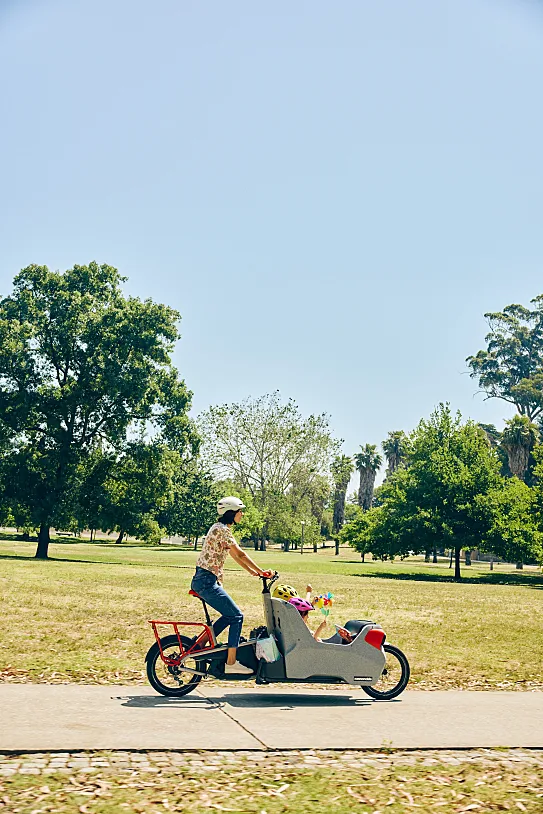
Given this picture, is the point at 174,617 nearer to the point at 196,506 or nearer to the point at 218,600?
the point at 218,600

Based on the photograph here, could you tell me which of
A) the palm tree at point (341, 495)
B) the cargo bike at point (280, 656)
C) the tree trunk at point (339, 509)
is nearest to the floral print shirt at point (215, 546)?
the cargo bike at point (280, 656)

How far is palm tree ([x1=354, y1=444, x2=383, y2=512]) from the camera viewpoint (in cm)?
11638

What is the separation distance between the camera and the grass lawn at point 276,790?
5246mm

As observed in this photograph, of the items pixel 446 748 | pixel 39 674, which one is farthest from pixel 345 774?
pixel 39 674

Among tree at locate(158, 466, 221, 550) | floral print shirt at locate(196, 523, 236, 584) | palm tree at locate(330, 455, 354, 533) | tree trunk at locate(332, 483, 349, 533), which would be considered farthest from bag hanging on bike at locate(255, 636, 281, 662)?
tree trunk at locate(332, 483, 349, 533)

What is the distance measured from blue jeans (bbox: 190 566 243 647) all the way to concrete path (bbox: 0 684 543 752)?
26.1 inches

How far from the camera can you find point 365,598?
25422mm

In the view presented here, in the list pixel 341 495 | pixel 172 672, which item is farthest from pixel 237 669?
pixel 341 495

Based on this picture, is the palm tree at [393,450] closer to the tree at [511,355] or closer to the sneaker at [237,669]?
the tree at [511,355]

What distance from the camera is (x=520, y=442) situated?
69062mm

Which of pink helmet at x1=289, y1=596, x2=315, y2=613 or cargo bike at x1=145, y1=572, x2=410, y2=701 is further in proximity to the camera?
pink helmet at x1=289, y1=596, x2=315, y2=613

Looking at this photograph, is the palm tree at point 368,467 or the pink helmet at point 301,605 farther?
the palm tree at point 368,467

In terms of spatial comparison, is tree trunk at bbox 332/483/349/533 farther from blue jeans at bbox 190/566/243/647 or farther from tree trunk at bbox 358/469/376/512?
blue jeans at bbox 190/566/243/647

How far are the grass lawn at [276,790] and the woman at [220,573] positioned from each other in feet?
7.44
